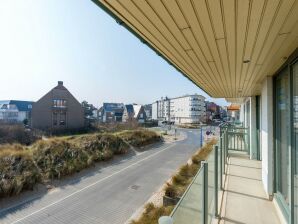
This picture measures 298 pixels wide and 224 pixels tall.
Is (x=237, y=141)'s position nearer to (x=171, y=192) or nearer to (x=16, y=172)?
(x=171, y=192)

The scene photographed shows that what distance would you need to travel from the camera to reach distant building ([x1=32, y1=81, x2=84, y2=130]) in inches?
1271

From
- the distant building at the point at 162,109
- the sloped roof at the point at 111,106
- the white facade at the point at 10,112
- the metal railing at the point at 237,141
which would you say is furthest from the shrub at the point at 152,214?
the distant building at the point at 162,109

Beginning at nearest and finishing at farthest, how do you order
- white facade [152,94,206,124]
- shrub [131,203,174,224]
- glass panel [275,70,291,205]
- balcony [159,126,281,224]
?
balcony [159,126,281,224] → glass panel [275,70,291,205] → shrub [131,203,174,224] → white facade [152,94,206,124]

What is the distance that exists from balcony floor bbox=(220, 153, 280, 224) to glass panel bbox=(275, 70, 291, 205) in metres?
0.47

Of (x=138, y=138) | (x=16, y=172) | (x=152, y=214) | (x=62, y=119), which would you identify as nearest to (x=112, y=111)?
(x=62, y=119)

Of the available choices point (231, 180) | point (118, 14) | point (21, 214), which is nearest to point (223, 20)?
point (118, 14)

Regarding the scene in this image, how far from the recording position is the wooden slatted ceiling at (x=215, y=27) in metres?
1.97

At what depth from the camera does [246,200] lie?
491 cm

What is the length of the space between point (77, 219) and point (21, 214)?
2659 millimetres

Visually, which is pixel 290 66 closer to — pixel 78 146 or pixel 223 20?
pixel 223 20

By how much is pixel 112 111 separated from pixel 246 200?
6290cm

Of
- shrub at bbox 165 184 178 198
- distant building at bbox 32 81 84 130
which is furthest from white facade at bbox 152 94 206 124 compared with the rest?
shrub at bbox 165 184 178 198

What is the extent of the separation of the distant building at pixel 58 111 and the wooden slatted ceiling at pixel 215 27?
107 ft

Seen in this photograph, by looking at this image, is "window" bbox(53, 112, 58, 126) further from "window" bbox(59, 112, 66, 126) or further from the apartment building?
the apartment building
